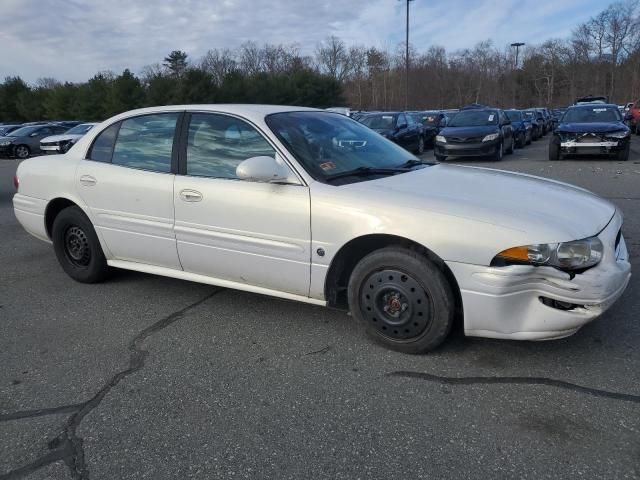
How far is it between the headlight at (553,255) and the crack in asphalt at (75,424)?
2254mm

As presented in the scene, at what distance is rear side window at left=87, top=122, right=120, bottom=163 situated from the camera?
4.50 metres

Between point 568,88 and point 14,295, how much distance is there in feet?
285

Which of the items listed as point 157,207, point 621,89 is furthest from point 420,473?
point 621,89

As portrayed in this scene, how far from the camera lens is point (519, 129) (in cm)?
2030

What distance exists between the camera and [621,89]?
6550 cm

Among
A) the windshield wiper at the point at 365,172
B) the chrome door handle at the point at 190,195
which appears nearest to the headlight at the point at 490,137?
the windshield wiper at the point at 365,172

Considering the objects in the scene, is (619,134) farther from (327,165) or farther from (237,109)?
(237,109)

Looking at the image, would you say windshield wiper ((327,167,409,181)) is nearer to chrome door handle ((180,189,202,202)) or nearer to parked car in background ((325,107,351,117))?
chrome door handle ((180,189,202,202))

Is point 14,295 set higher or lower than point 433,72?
lower

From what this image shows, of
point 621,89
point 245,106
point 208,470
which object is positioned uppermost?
point 621,89

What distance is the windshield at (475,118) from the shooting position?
15.8 metres

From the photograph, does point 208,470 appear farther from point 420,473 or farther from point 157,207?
point 157,207

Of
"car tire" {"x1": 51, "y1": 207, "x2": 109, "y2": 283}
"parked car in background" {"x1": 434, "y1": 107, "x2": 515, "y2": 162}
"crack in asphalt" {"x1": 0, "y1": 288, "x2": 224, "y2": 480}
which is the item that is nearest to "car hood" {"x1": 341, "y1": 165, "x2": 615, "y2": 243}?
"crack in asphalt" {"x1": 0, "y1": 288, "x2": 224, "y2": 480}

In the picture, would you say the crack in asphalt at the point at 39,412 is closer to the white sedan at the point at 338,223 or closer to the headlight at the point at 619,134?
the white sedan at the point at 338,223
